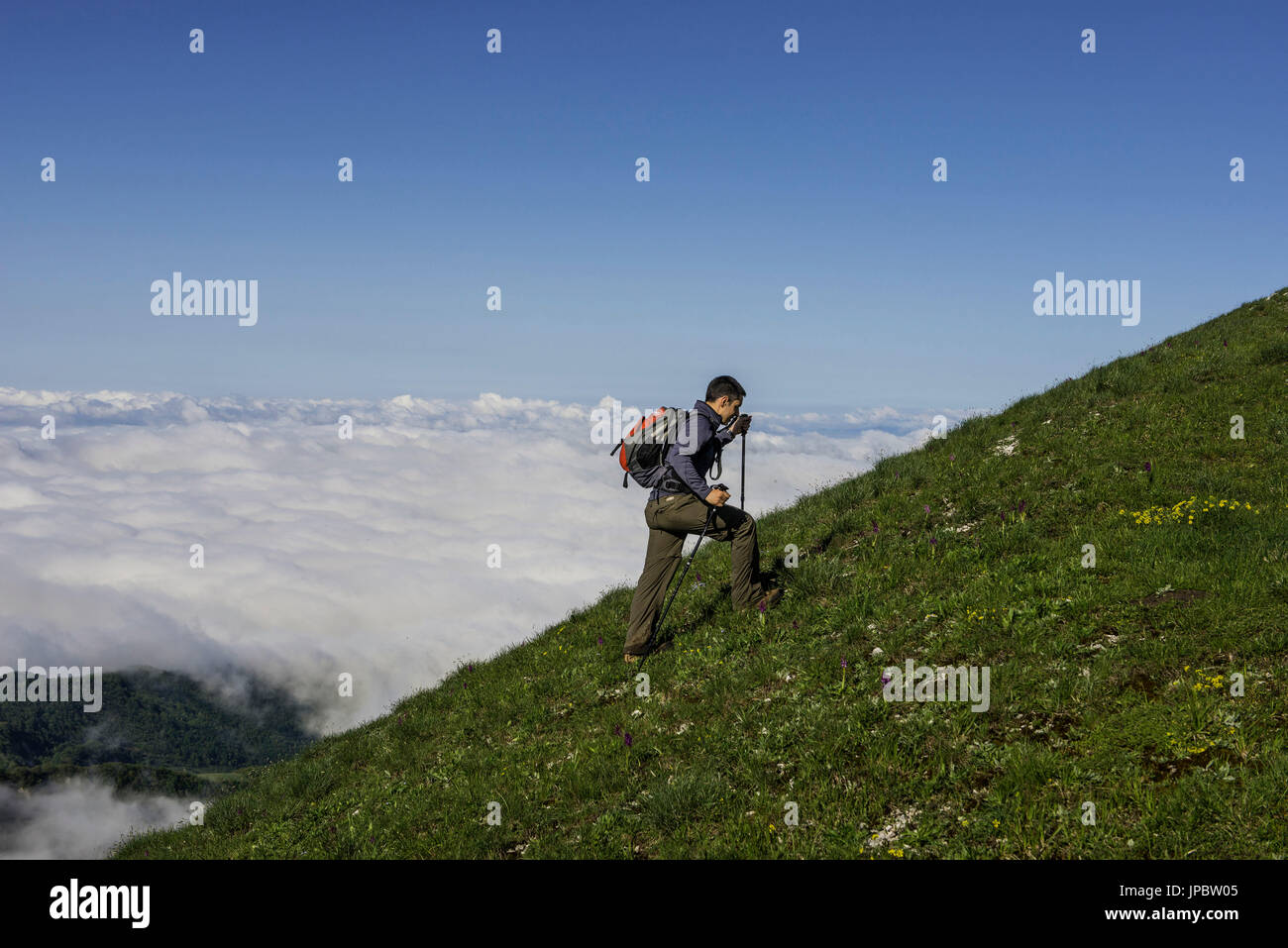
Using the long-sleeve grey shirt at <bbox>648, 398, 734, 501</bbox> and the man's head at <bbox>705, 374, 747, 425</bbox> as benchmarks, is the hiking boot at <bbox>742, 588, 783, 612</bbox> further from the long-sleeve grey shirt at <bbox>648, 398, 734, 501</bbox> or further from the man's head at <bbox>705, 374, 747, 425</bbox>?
the man's head at <bbox>705, 374, 747, 425</bbox>

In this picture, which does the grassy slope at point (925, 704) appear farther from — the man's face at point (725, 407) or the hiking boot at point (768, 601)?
the man's face at point (725, 407)

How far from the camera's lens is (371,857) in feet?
26.9

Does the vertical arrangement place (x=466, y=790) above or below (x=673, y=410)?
below

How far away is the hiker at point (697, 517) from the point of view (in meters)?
10.6

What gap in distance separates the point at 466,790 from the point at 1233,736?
7950 mm

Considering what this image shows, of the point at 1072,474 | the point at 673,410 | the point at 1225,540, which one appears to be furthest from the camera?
the point at 1072,474

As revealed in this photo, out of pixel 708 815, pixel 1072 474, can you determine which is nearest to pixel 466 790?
pixel 708 815

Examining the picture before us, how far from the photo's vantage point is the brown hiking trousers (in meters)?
10.8

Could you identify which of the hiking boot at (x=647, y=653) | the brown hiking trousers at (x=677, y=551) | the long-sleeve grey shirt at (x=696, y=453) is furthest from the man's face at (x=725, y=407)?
the hiking boot at (x=647, y=653)

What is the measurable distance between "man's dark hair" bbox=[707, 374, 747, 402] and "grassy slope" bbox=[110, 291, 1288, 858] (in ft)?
9.95

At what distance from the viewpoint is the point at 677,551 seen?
36.3ft

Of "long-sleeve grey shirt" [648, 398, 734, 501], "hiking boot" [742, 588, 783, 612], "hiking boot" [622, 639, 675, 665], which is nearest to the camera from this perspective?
"long-sleeve grey shirt" [648, 398, 734, 501]

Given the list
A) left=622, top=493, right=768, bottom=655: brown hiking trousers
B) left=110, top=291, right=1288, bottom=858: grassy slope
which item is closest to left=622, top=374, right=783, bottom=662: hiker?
left=622, top=493, right=768, bottom=655: brown hiking trousers
